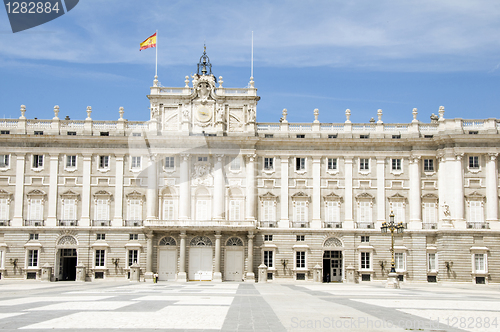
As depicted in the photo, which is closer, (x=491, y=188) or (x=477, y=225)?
(x=477, y=225)

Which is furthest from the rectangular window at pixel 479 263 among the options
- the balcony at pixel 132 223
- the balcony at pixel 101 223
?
the balcony at pixel 101 223

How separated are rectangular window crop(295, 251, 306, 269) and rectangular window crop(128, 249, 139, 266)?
15.1 m

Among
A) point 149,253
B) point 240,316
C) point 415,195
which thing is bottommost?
point 240,316

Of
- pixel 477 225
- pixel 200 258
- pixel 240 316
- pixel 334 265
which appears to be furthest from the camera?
pixel 334 265

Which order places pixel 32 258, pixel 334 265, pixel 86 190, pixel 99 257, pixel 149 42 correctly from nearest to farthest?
pixel 32 258 < pixel 99 257 < pixel 334 265 < pixel 86 190 < pixel 149 42

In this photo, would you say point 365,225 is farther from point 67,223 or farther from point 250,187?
point 67,223

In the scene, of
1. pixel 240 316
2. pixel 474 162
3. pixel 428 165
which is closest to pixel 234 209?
pixel 428 165

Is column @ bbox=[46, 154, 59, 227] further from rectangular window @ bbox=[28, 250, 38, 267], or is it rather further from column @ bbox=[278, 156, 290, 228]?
column @ bbox=[278, 156, 290, 228]

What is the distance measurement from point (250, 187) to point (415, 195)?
15758 millimetres

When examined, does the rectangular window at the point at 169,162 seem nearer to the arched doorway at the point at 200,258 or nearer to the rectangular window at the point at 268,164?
the arched doorway at the point at 200,258

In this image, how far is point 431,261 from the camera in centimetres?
5288

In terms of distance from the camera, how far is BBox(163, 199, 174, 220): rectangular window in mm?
54406

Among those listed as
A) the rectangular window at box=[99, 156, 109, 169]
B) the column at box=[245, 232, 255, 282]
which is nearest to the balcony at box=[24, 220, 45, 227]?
the rectangular window at box=[99, 156, 109, 169]

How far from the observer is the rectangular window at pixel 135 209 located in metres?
54.3
